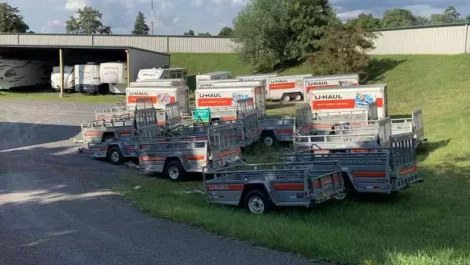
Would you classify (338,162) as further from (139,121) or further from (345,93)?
(345,93)

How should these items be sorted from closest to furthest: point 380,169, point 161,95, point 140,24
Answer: point 380,169
point 161,95
point 140,24

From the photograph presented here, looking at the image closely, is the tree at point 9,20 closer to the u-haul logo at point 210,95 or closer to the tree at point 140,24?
the tree at point 140,24

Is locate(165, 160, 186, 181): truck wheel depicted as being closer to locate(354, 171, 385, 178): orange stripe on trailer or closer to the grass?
the grass

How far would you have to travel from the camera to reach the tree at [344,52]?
45.2 metres

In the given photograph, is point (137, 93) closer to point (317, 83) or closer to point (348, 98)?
point (317, 83)

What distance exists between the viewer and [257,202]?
11695 millimetres

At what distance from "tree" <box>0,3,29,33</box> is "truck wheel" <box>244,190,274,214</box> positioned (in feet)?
336

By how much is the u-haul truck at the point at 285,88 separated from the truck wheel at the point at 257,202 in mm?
33979

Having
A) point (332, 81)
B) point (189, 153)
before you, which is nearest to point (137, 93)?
point (332, 81)

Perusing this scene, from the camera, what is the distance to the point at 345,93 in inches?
1085

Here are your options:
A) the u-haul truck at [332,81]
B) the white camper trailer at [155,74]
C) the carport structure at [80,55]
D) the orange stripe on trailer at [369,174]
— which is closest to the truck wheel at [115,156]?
the orange stripe on trailer at [369,174]

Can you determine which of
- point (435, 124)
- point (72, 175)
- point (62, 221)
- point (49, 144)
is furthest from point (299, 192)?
point (435, 124)

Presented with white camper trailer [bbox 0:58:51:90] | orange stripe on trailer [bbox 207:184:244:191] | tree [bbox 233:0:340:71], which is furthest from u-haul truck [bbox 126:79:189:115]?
white camper trailer [bbox 0:58:51:90]

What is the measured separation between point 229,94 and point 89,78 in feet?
84.9
